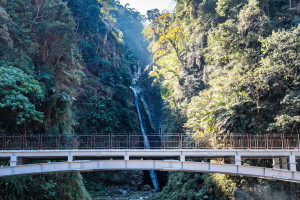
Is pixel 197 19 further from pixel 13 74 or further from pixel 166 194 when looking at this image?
pixel 13 74

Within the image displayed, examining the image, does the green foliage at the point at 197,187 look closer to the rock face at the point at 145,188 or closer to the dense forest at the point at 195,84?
the dense forest at the point at 195,84

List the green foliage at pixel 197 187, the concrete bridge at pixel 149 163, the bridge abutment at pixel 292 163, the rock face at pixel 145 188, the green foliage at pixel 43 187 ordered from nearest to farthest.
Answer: the concrete bridge at pixel 149 163 < the bridge abutment at pixel 292 163 < the green foliage at pixel 43 187 < the green foliage at pixel 197 187 < the rock face at pixel 145 188

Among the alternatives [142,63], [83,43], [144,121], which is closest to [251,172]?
[144,121]

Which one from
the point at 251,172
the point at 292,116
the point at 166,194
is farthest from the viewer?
the point at 166,194

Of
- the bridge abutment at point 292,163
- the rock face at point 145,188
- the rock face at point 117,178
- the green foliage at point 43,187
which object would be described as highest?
the bridge abutment at point 292,163

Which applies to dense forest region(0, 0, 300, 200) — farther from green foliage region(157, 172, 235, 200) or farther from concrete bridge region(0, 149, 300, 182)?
concrete bridge region(0, 149, 300, 182)

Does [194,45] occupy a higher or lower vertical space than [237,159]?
higher

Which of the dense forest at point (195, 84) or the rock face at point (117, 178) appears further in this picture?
the rock face at point (117, 178)

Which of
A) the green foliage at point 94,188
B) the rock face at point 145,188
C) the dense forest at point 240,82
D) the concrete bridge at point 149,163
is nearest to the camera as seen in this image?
the concrete bridge at point 149,163

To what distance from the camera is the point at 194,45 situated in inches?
1261

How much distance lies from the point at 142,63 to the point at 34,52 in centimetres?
3305

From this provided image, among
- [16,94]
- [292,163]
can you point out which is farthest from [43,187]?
[292,163]

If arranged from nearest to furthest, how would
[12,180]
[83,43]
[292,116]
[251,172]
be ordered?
[251,172], [12,180], [292,116], [83,43]

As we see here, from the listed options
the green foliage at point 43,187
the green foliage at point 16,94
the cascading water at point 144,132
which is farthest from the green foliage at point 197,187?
the green foliage at point 16,94
